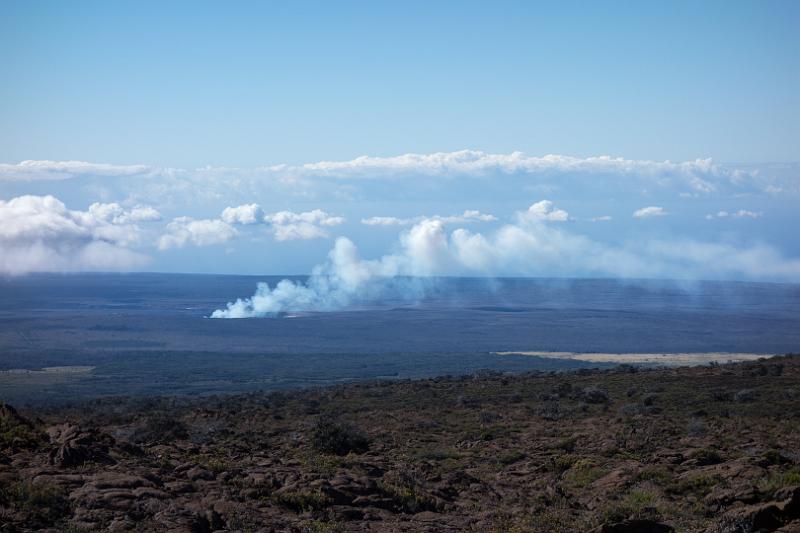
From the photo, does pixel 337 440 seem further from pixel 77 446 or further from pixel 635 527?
pixel 635 527

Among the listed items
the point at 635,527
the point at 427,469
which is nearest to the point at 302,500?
the point at 427,469

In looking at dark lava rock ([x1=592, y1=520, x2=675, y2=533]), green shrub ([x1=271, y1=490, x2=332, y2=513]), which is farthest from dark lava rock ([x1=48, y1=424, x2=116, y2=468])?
dark lava rock ([x1=592, y1=520, x2=675, y2=533])

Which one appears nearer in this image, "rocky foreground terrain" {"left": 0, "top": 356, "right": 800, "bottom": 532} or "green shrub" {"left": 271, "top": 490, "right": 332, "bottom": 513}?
"rocky foreground terrain" {"left": 0, "top": 356, "right": 800, "bottom": 532}

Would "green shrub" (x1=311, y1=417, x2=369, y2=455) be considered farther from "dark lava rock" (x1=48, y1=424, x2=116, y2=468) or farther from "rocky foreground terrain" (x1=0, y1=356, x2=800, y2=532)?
"dark lava rock" (x1=48, y1=424, x2=116, y2=468)

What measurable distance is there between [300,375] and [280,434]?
42.5 meters

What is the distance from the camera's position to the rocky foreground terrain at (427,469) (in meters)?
14.6

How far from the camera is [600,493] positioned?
17.7 m

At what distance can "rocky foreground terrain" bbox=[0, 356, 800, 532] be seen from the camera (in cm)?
1461

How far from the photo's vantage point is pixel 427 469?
2061cm

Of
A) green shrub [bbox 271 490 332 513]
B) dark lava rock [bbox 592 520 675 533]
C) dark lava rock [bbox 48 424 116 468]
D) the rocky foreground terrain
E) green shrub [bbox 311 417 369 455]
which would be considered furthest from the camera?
green shrub [bbox 311 417 369 455]

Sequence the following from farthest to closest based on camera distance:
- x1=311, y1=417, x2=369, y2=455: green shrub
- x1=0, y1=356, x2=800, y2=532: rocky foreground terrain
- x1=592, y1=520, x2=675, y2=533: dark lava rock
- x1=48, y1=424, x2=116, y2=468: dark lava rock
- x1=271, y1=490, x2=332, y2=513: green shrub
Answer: x1=311, y1=417, x2=369, y2=455: green shrub < x1=48, y1=424, x2=116, y2=468: dark lava rock < x1=271, y1=490, x2=332, y2=513: green shrub < x1=0, y1=356, x2=800, y2=532: rocky foreground terrain < x1=592, y1=520, x2=675, y2=533: dark lava rock

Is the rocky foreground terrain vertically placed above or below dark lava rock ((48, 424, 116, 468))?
below

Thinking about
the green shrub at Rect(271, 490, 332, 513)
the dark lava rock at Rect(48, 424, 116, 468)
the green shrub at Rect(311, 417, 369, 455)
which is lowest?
the green shrub at Rect(311, 417, 369, 455)

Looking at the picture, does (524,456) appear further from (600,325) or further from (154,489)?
(600,325)
